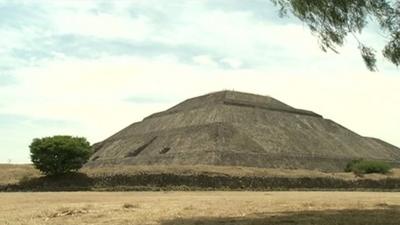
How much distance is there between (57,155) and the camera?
70000mm

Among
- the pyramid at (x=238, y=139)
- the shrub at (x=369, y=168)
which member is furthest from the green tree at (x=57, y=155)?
the shrub at (x=369, y=168)

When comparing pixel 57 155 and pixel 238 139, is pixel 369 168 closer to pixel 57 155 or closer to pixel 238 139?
pixel 238 139

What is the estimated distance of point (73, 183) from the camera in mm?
68250

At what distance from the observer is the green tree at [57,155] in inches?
2739

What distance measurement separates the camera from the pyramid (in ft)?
306

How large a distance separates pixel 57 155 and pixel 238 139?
3565 centimetres

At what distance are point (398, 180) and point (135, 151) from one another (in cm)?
4462

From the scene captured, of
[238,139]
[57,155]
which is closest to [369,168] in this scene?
[238,139]

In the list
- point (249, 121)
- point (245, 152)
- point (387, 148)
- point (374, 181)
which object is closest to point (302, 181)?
point (374, 181)

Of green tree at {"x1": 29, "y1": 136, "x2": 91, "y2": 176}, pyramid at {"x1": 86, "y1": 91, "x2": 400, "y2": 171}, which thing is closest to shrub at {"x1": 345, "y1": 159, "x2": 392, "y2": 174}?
pyramid at {"x1": 86, "y1": 91, "x2": 400, "y2": 171}

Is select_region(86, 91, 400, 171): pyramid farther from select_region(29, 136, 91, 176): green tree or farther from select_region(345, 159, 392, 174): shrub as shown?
select_region(29, 136, 91, 176): green tree

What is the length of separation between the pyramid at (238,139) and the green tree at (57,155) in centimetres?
2046

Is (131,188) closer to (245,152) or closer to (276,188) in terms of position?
(276,188)

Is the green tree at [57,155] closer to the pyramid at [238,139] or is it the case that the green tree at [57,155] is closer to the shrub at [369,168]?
the pyramid at [238,139]
